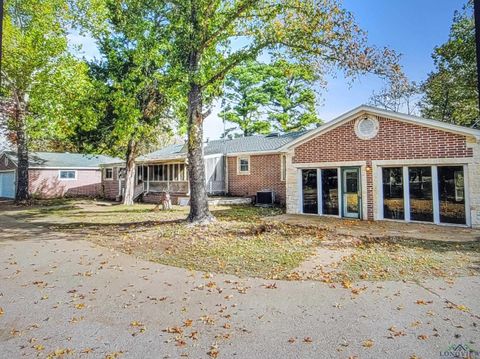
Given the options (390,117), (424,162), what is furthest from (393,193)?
(390,117)

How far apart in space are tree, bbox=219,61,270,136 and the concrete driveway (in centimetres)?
3202

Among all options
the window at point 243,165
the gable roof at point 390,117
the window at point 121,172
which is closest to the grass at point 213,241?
the gable roof at point 390,117

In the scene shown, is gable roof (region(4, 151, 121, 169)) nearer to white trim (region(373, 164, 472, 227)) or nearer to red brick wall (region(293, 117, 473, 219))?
red brick wall (region(293, 117, 473, 219))

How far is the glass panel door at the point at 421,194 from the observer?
1193cm

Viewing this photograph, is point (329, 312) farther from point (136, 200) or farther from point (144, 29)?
point (136, 200)

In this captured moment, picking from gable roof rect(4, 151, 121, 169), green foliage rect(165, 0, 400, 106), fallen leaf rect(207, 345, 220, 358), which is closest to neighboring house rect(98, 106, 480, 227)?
green foliage rect(165, 0, 400, 106)

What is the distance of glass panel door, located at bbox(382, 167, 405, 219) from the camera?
41.4ft

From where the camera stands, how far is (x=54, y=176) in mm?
30906

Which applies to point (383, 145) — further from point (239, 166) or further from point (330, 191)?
point (239, 166)

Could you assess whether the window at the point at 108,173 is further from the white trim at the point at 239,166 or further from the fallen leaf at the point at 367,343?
the fallen leaf at the point at 367,343

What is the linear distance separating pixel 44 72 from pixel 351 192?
21.2m

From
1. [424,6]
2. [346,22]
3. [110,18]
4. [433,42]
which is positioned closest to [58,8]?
[110,18]

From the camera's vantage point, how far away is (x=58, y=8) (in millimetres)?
22328

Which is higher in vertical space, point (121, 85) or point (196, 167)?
point (121, 85)
